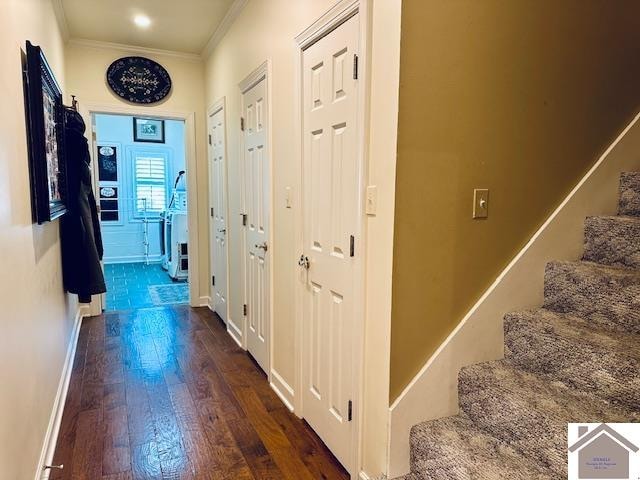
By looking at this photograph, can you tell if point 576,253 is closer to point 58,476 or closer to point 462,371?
point 462,371

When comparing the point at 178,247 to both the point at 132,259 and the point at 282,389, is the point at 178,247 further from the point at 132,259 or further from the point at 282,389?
the point at 282,389

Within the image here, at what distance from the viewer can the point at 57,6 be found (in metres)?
3.17

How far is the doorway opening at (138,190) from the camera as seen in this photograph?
695 cm

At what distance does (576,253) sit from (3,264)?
7.57 ft

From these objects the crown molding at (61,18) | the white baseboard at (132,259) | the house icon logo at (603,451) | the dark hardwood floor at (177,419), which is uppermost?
the crown molding at (61,18)

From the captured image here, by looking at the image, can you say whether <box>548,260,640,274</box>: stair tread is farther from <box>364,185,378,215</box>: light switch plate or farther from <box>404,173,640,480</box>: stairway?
<box>364,185,378,215</box>: light switch plate

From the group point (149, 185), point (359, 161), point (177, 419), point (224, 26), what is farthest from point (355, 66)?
point (149, 185)

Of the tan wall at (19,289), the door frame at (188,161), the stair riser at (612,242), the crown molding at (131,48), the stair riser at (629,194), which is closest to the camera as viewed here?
the tan wall at (19,289)

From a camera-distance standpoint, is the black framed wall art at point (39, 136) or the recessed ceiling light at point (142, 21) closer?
the black framed wall art at point (39, 136)

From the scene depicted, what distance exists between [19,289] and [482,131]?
1.90m

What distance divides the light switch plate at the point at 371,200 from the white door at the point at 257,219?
1.19 m

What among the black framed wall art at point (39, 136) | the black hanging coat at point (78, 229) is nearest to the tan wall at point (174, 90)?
the black hanging coat at point (78, 229)

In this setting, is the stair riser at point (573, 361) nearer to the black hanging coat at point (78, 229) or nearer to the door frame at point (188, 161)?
the black hanging coat at point (78, 229)

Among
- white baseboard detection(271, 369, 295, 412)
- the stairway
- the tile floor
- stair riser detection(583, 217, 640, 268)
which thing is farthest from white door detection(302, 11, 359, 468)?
the tile floor
